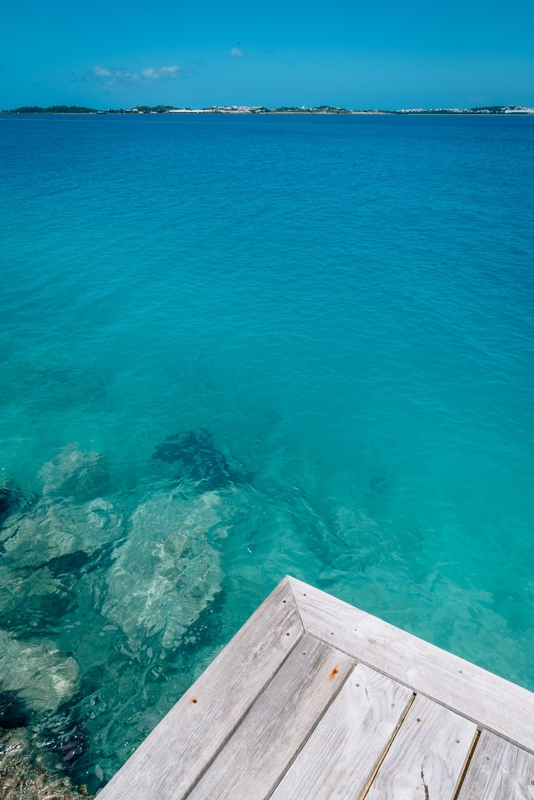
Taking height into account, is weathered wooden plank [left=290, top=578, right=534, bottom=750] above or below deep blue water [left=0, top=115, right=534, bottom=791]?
above

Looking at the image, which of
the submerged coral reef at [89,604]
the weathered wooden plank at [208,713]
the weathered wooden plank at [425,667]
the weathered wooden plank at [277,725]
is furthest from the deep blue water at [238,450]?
the weathered wooden plank at [425,667]

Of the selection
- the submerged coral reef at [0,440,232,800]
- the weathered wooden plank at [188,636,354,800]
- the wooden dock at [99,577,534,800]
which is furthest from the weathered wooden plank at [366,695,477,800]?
the submerged coral reef at [0,440,232,800]

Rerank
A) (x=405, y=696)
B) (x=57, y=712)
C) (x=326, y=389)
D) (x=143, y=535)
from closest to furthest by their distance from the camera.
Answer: (x=405, y=696) → (x=57, y=712) → (x=143, y=535) → (x=326, y=389)

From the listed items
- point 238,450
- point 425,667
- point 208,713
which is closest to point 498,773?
point 425,667

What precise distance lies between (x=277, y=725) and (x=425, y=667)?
1.16 metres

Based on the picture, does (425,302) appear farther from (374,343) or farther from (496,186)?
(496,186)

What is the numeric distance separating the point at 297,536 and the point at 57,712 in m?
5.00

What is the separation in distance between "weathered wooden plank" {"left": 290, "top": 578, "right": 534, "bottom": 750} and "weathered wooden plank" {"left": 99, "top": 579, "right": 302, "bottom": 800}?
200mm

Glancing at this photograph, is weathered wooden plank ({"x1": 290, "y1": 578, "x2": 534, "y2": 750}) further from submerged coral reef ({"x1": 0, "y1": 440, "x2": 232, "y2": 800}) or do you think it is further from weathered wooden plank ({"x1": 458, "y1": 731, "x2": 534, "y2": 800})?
submerged coral reef ({"x1": 0, "y1": 440, "x2": 232, "y2": 800})

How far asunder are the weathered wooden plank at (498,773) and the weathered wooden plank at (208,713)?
4.41 feet

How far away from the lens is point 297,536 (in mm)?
9773

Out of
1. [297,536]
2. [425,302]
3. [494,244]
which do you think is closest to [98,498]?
[297,536]

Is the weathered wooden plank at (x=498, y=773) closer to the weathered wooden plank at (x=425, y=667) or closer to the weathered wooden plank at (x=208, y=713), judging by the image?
the weathered wooden plank at (x=425, y=667)

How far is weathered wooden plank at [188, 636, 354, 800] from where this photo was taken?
9.29ft
